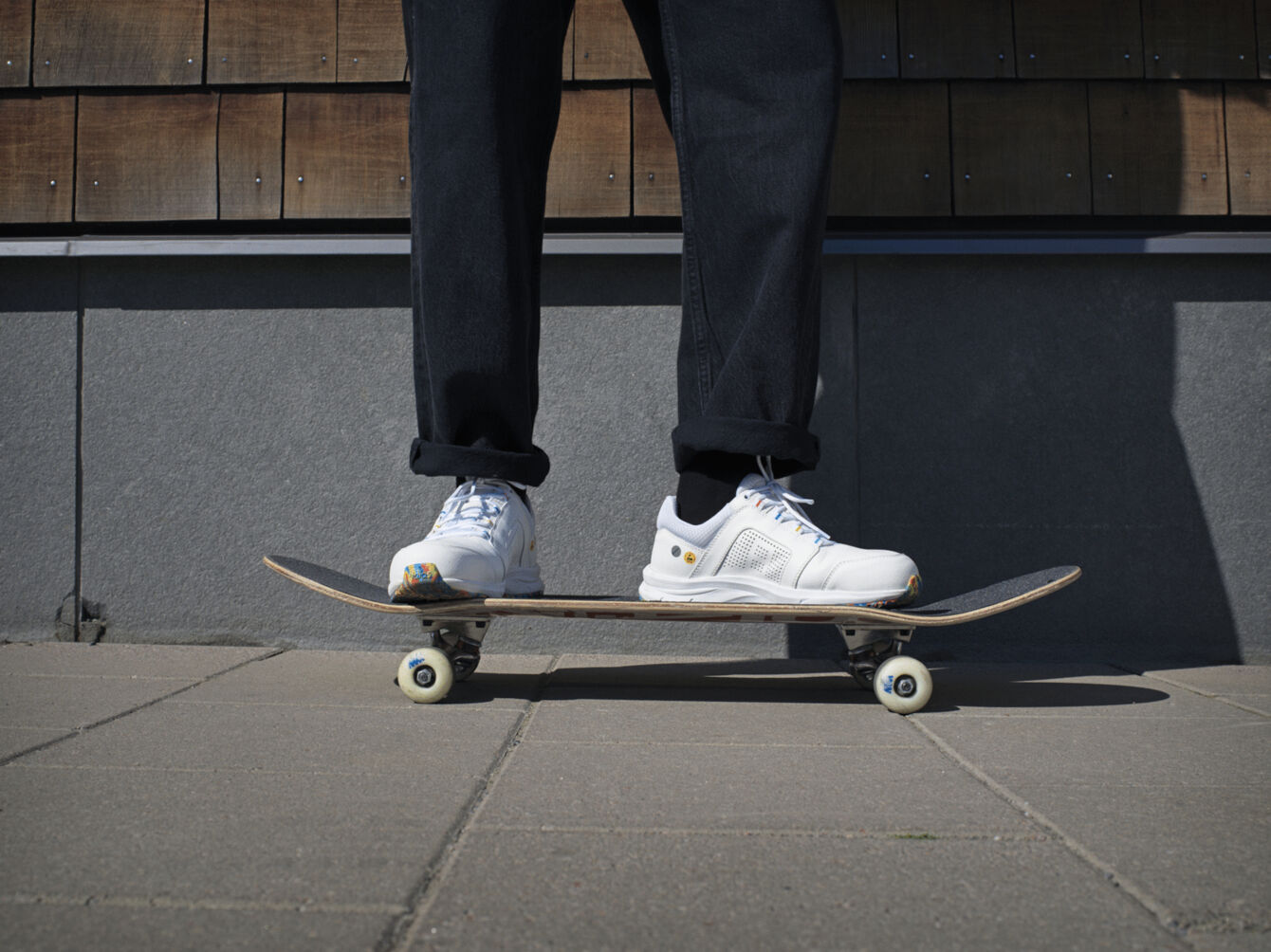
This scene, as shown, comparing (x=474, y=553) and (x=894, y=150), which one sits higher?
(x=894, y=150)

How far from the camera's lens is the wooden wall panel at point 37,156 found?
7.27 ft

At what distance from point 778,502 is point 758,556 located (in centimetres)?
9

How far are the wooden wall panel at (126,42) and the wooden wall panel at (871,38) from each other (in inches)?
59.0

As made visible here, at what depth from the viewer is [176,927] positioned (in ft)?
2.05

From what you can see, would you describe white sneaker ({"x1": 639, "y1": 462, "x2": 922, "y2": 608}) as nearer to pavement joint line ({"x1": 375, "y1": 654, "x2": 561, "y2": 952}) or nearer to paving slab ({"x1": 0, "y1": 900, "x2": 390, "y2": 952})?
pavement joint line ({"x1": 375, "y1": 654, "x2": 561, "y2": 952})

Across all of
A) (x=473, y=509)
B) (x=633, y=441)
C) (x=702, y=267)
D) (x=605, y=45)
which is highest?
(x=605, y=45)

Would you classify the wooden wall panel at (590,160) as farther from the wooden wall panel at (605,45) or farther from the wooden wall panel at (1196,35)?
the wooden wall panel at (1196,35)


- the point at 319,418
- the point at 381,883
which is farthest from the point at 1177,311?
the point at 381,883

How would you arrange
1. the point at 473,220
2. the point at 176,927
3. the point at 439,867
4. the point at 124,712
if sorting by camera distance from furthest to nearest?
the point at 473,220, the point at 124,712, the point at 439,867, the point at 176,927

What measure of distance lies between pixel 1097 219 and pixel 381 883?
2.18 meters

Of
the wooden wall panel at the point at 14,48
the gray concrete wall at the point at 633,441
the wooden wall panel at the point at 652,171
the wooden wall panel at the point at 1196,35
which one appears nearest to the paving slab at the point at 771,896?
the gray concrete wall at the point at 633,441

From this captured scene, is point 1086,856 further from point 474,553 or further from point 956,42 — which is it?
point 956,42

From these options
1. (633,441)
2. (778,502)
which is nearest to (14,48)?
(633,441)

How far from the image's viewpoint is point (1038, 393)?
2.16 metres
